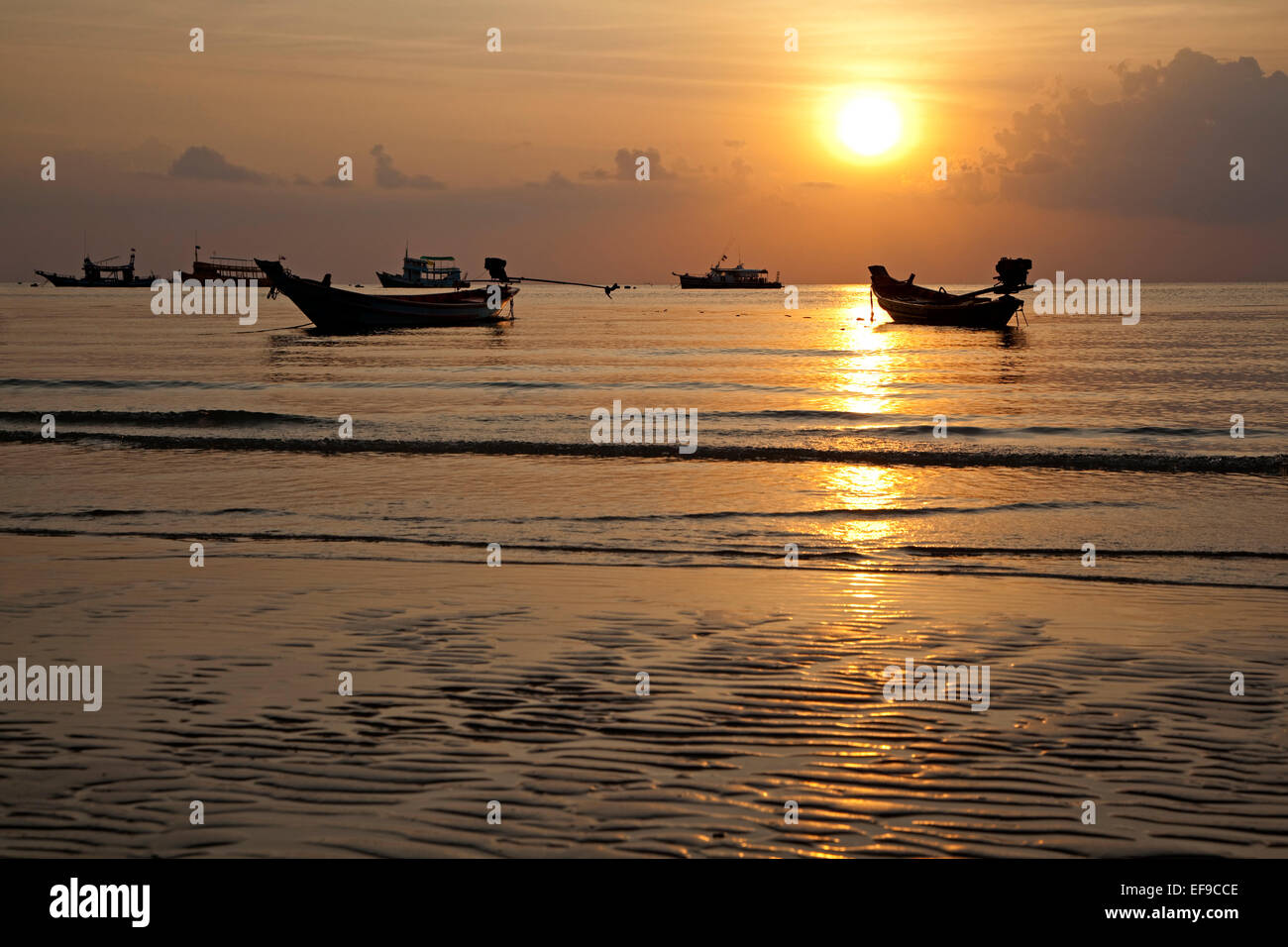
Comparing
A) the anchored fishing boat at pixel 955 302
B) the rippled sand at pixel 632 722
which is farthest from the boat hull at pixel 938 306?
the rippled sand at pixel 632 722

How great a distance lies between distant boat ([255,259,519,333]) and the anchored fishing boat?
29.6m

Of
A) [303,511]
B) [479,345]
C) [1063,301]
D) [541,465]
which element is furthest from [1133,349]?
[1063,301]

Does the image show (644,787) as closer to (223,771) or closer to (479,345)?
(223,771)

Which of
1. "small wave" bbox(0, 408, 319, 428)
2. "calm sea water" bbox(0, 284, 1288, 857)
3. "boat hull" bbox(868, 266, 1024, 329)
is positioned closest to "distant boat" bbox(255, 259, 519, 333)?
"boat hull" bbox(868, 266, 1024, 329)

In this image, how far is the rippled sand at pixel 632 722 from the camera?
495 cm

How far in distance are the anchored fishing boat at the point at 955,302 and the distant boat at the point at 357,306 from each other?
29639mm

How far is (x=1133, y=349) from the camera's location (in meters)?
55.1

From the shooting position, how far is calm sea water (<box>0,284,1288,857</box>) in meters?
5.11

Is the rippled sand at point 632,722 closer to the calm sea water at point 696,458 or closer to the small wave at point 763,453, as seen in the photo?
the calm sea water at point 696,458

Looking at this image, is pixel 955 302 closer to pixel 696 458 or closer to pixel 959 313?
pixel 959 313

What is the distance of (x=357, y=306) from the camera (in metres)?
68.0
